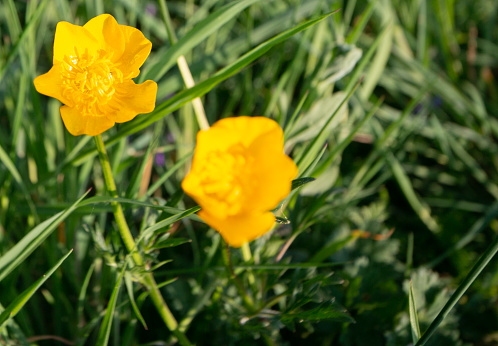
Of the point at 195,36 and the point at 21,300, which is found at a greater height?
the point at 195,36

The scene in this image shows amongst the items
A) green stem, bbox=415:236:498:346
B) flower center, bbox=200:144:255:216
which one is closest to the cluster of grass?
green stem, bbox=415:236:498:346

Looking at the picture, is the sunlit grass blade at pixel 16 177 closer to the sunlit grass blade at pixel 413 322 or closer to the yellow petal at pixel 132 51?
the yellow petal at pixel 132 51

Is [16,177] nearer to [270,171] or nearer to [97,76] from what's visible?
[97,76]

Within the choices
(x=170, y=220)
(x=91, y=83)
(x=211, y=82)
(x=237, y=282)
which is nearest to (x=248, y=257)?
(x=237, y=282)

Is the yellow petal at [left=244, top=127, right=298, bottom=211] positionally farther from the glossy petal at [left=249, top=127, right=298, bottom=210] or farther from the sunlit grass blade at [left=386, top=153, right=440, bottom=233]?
the sunlit grass blade at [left=386, top=153, right=440, bottom=233]

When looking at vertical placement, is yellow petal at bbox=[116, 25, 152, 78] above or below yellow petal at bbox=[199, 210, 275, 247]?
above

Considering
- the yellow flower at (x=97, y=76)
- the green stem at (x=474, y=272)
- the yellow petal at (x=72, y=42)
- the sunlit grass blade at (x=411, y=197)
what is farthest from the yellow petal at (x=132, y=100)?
the sunlit grass blade at (x=411, y=197)
